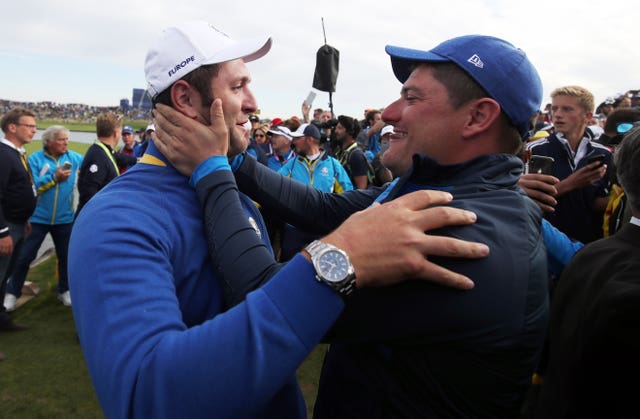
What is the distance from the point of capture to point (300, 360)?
1.00 m

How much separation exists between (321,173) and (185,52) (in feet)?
16.1

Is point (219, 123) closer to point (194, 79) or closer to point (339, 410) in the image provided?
point (194, 79)

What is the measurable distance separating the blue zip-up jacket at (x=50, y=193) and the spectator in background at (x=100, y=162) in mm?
265

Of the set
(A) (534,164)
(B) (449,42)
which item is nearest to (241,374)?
(B) (449,42)

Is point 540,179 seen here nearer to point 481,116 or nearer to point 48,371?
point 481,116

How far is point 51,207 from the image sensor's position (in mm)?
6078

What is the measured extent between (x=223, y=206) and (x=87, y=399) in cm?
377

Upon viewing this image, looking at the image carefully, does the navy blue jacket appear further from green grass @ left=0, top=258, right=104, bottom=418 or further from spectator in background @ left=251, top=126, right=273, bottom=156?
spectator in background @ left=251, top=126, right=273, bottom=156

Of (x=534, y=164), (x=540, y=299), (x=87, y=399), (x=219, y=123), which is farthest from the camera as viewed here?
(x=87, y=399)

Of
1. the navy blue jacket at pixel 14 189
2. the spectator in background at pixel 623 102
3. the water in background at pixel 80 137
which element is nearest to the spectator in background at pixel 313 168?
the navy blue jacket at pixel 14 189

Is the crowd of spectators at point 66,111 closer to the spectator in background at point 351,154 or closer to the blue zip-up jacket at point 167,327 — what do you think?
the spectator in background at point 351,154

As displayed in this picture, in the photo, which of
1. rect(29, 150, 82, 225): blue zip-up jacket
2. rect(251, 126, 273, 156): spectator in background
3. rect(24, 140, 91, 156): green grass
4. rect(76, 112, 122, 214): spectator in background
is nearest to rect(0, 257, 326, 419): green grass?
rect(29, 150, 82, 225): blue zip-up jacket

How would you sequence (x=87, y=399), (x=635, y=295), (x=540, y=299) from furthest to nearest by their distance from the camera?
(x=87, y=399)
(x=635, y=295)
(x=540, y=299)

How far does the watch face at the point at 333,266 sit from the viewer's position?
1.02 metres
